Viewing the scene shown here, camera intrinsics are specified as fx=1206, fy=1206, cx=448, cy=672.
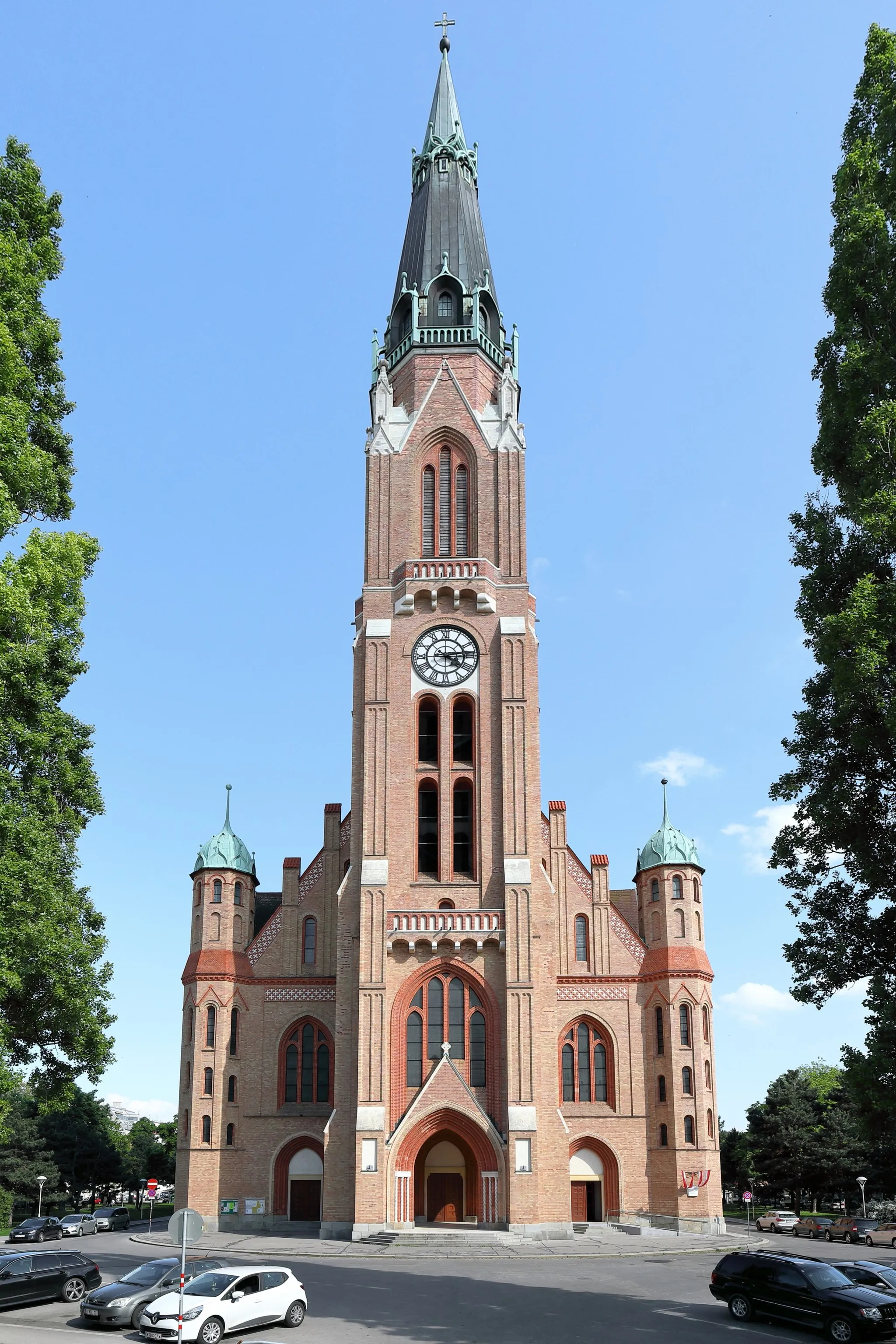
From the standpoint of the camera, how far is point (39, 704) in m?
20.9

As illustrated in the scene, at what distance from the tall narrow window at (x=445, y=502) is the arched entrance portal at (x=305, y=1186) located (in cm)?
2593

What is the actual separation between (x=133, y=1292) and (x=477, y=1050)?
73.1 ft

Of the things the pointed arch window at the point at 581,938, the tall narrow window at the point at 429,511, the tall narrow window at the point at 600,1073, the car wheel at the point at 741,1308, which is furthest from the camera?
the tall narrow window at the point at 429,511

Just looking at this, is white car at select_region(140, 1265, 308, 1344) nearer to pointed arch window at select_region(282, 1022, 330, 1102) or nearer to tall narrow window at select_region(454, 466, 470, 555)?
pointed arch window at select_region(282, 1022, 330, 1102)

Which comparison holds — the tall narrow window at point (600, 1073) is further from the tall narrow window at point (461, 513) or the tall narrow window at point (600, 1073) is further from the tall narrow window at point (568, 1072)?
the tall narrow window at point (461, 513)

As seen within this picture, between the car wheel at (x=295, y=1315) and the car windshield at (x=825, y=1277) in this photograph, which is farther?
the car windshield at (x=825, y=1277)

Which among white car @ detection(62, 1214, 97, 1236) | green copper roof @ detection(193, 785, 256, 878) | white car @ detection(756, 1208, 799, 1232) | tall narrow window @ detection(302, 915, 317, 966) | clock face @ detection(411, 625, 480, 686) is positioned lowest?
white car @ detection(756, 1208, 799, 1232)

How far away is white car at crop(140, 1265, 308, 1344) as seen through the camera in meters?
21.8

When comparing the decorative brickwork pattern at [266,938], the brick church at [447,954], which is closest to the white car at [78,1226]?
the brick church at [447,954]

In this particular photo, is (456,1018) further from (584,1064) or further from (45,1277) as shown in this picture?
(45,1277)

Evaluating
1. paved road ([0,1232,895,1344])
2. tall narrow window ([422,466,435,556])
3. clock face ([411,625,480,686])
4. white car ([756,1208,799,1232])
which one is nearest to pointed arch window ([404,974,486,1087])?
paved road ([0,1232,895,1344])

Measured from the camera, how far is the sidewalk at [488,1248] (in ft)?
122

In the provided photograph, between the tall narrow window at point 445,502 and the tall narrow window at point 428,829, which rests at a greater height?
the tall narrow window at point 445,502

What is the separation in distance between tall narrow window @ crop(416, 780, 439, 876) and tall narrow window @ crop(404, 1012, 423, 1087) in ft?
19.0
